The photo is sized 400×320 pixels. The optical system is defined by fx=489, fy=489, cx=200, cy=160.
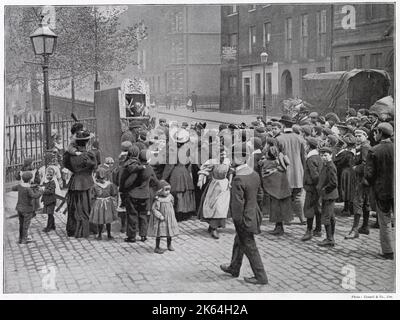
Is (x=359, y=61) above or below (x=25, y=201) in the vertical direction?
above

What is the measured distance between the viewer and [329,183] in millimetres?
6770

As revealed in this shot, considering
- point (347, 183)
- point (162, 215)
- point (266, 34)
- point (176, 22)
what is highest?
point (266, 34)

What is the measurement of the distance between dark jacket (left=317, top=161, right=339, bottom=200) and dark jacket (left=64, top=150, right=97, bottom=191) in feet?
11.0

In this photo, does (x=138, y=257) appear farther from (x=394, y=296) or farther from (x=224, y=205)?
(x=394, y=296)

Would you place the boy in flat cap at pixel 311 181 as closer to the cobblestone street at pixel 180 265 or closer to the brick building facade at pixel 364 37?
the cobblestone street at pixel 180 265

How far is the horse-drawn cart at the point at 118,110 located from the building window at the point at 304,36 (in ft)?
26.3

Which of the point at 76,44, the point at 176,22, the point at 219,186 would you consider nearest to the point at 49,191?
the point at 219,186

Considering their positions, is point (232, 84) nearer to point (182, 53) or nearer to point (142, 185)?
point (182, 53)

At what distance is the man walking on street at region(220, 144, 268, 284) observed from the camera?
562cm

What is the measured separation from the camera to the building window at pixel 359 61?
13.6 meters

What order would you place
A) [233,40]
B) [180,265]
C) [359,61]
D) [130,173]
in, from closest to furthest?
1. [180,265]
2. [130,173]
3. [359,61]
4. [233,40]

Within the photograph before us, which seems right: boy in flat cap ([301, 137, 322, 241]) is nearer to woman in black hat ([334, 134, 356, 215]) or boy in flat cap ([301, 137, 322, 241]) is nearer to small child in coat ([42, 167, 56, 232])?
woman in black hat ([334, 134, 356, 215])

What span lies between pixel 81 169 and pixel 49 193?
2.07ft

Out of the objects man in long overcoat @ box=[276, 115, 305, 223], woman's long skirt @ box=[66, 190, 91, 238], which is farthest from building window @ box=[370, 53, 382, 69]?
woman's long skirt @ box=[66, 190, 91, 238]
